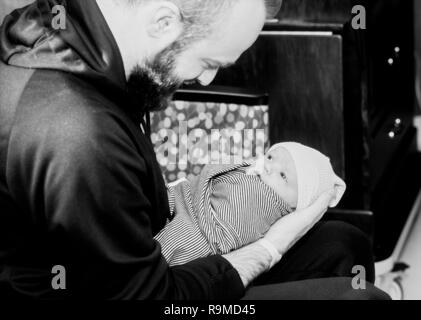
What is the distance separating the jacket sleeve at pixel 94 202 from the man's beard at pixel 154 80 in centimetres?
10

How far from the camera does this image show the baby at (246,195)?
3.34ft

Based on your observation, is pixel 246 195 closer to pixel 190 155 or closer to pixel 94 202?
pixel 190 155

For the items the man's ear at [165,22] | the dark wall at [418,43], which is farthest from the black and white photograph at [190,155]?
the dark wall at [418,43]

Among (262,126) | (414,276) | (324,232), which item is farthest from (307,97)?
(414,276)

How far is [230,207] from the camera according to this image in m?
1.04

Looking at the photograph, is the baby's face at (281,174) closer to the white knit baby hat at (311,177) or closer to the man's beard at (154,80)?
the white knit baby hat at (311,177)

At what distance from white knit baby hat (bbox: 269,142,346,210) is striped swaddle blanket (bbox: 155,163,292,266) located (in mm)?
44

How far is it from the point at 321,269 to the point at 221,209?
0.58 feet

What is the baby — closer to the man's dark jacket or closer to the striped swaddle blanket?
the striped swaddle blanket

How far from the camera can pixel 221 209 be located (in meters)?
1.04

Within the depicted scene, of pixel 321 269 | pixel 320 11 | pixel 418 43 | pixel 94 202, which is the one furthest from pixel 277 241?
pixel 418 43
